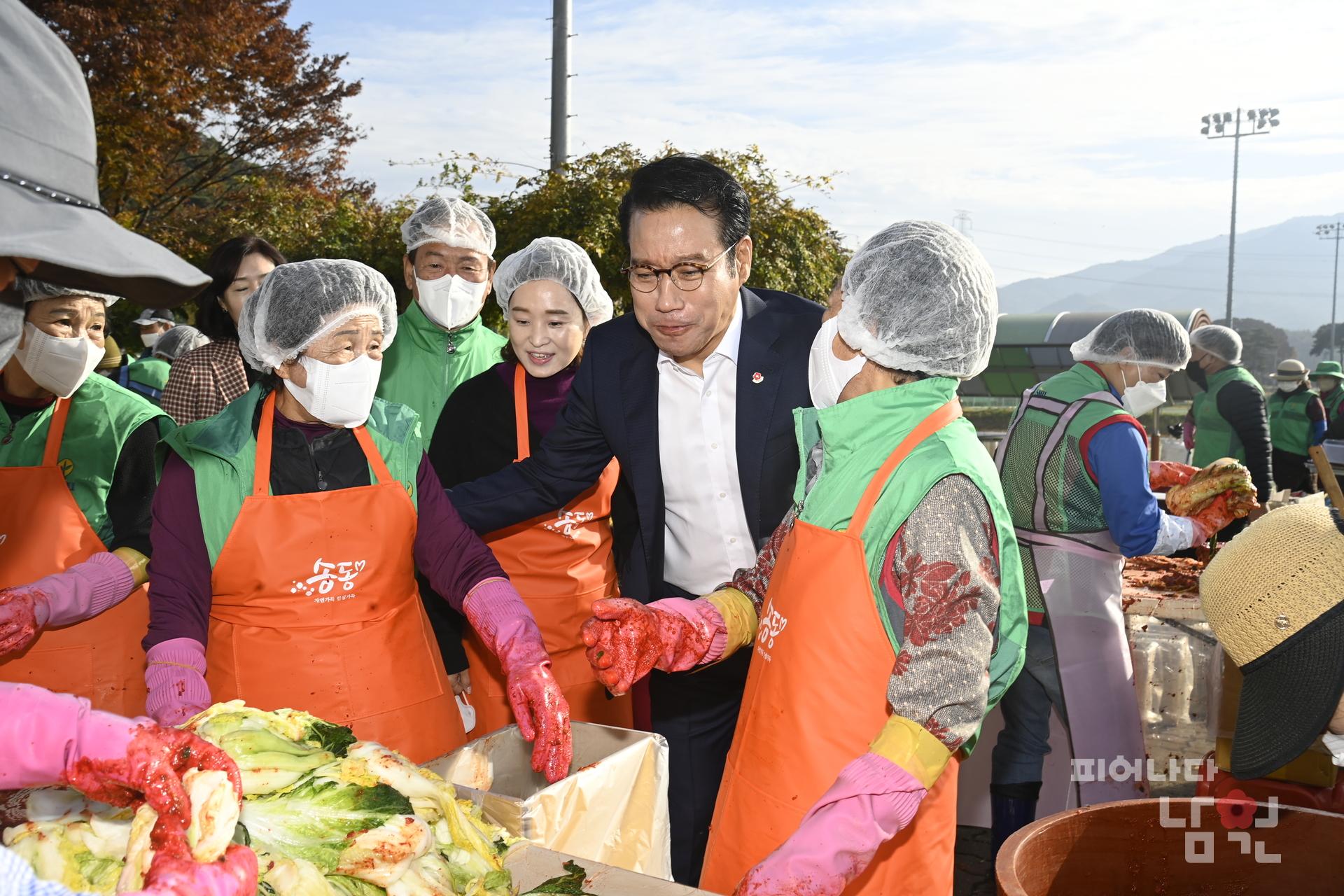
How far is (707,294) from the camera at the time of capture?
9.59 feet

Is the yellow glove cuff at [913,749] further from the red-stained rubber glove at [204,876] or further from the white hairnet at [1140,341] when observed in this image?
the white hairnet at [1140,341]

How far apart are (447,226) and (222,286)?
941 millimetres

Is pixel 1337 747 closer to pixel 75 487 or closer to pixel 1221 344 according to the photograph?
pixel 75 487

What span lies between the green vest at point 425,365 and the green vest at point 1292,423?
8.63 m

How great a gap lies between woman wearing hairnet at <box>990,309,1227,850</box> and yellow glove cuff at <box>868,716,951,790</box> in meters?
2.50

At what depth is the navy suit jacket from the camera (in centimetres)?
298

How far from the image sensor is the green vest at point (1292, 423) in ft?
33.0

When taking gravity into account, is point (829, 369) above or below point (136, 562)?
above

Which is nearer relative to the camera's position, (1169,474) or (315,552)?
(315,552)

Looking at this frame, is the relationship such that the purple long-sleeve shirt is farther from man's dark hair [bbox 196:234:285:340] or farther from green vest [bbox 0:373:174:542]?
man's dark hair [bbox 196:234:285:340]

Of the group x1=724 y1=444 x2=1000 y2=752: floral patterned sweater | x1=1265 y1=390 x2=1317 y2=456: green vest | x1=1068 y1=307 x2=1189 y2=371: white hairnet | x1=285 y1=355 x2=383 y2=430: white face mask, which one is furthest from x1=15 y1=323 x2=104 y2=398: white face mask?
x1=1265 y1=390 x2=1317 y2=456: green vest

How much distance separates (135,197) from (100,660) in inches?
440

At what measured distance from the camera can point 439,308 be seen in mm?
4465

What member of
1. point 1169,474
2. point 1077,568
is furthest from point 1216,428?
point 1077,568
